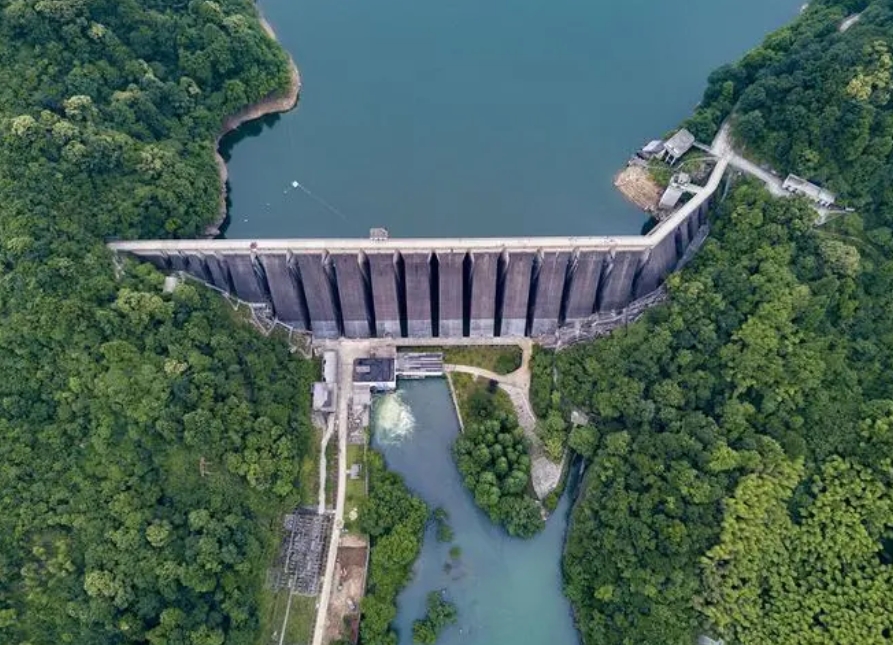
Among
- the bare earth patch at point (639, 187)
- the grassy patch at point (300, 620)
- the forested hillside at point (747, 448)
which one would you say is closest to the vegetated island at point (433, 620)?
the grassy patch at point (300, 620)

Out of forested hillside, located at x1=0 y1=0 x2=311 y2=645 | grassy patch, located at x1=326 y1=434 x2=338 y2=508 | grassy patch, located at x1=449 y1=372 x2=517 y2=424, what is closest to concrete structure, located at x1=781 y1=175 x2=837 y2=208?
grassy patch, located at x1=449 y1=372 x2=517 y2=424

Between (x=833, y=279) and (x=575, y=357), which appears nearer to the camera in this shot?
(x=833, y=279)

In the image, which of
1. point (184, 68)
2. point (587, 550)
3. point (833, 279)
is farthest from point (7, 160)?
point (833, 279)

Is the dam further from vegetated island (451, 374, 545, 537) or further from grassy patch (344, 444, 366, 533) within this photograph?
grassy patch (344, 444, 366, 533)

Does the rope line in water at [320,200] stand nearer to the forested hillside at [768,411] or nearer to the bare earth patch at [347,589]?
the forested hillside at [768,411]

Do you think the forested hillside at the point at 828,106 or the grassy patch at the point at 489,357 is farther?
the grassy patch at the point at 489,357

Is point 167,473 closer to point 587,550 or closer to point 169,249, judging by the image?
point 169,249
